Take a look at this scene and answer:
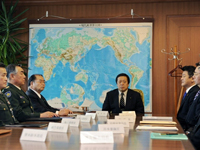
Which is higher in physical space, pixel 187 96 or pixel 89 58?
pixel 89 58

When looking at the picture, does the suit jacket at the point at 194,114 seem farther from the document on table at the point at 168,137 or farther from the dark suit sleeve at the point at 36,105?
the dark suit sleeve at the point at 36,105

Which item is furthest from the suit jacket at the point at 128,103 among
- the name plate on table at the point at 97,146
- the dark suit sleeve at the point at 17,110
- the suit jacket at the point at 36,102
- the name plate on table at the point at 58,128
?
the name plate on table at the point at 97,146

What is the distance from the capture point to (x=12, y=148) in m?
1.97

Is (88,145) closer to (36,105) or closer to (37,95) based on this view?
(36,105)

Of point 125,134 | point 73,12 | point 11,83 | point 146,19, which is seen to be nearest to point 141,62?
point 146,19

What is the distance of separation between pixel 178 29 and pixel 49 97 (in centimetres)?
328

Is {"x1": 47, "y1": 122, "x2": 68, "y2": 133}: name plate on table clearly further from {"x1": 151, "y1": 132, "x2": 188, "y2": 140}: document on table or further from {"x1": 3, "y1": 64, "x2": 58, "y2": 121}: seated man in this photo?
{"x1": 3, "y1": 64, "x2": 58, "y2": 121}: seated man

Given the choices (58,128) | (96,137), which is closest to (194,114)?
(58,128)

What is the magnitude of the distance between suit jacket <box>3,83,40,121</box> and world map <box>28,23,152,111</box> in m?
2.83

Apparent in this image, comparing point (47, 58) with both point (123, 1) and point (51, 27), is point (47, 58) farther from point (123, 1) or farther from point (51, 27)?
point (123, 1)

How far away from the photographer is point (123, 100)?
6.00 metres

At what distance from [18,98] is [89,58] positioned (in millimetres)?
3188

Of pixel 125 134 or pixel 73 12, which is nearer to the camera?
pixel 125 134

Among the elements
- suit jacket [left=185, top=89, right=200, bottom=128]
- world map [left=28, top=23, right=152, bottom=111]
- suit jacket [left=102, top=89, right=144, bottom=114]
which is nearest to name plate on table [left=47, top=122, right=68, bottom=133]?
suit jacket [left=185, top=89, right=200, bottom=128]
